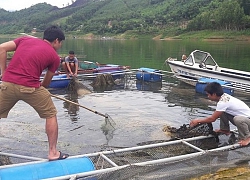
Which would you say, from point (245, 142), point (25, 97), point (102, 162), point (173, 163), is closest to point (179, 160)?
point (173, 163)

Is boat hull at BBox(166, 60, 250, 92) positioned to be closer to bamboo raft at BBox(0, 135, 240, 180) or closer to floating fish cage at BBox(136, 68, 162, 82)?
floating fish cage at BBox(136, 68, 162, 82)

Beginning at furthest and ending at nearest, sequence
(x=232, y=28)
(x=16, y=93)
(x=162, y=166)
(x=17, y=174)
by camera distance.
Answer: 1. (x=232, y=28)
2. (x=162, y=166)
3. (x=16, y=93)
4. (x=17, y=174)

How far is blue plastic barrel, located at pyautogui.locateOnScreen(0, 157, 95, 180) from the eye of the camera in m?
4.38

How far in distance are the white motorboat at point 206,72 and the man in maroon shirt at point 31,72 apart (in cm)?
911

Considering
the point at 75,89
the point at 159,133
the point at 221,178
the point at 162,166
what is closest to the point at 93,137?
the point at 159,133

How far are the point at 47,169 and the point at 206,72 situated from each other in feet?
38.1

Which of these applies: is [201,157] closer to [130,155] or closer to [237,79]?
[130,155]

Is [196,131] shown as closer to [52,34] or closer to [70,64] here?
[52,34]

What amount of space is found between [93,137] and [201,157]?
10.3ft

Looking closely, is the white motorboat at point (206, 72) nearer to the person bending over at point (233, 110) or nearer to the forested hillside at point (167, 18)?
the person bending over at point (233, 110)

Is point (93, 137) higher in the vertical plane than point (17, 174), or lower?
lower

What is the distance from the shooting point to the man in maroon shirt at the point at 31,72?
4711 mm

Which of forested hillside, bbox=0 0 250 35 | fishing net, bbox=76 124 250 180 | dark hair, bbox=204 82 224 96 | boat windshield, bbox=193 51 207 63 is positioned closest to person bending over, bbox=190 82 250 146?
dark hair, bbox=204 82 224 96

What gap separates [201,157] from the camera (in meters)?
5.66
